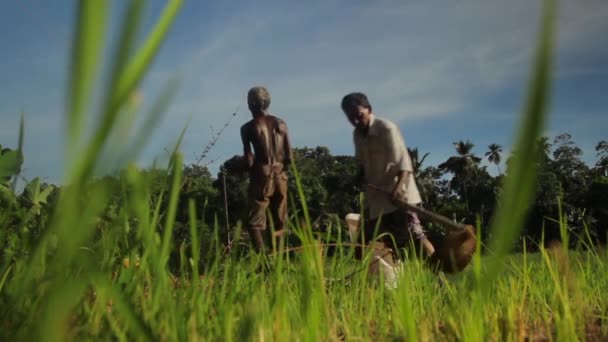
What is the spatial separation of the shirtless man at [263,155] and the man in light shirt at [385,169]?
264 centimetres

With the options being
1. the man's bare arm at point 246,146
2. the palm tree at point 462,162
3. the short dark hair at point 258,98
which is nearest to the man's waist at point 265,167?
the man's bare arm at point 246,146

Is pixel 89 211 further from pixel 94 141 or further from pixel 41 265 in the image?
pixel 41 265

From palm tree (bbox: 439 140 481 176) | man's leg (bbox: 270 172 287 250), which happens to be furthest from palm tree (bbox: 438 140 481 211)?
man's leg (bbox: 270 172 287 250)

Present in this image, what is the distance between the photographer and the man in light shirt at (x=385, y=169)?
498cm

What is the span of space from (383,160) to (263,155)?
307 centimetres

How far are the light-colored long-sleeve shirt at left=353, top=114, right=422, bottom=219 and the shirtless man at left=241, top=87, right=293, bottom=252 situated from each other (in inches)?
102

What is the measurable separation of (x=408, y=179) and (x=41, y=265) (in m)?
3.99

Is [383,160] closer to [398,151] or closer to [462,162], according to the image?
[398,151]

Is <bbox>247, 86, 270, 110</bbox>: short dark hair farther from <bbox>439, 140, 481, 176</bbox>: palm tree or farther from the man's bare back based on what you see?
<bbox>439, 140, 481, 176</bbox>: palm tree

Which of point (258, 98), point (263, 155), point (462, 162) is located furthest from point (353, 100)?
point (462, 162)

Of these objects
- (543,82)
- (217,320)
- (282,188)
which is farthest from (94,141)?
(282,188)

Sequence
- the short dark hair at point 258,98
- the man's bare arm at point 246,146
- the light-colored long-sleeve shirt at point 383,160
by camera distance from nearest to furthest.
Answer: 1. the light-colored long-sleeve shirt at point 383,160
2. the short dark hair at point 258,98
3. the man's bare arm at point 246,146

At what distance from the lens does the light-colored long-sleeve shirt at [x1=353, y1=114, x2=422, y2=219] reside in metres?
4.99

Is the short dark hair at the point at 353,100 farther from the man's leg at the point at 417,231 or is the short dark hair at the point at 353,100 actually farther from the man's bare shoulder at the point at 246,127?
the man's bare shoulder at the point at 246,127
